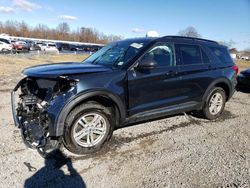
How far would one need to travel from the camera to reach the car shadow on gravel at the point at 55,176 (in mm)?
2941

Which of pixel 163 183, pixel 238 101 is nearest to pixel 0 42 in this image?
pixel 238 101

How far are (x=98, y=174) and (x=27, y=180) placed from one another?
2.99ft

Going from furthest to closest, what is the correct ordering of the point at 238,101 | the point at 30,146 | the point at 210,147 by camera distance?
the point at 238,101, the point at 210,147, the point at 30,146

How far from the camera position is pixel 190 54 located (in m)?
5.01

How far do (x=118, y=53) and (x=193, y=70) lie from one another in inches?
64.4

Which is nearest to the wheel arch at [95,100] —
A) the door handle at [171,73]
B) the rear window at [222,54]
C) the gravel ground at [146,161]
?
the gravel ground at [146,161]

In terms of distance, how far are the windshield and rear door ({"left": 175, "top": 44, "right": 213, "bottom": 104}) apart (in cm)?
92

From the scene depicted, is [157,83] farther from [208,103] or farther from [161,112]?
[208,103]

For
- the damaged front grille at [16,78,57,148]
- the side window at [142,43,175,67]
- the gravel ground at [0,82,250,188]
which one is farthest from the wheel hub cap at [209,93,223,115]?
the damaged front grille at [16,78,57,148]

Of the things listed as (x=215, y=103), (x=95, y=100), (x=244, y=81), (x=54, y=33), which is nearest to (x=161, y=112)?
(x=95, y=100)

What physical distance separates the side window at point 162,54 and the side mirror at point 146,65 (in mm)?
175

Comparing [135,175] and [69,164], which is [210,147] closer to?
[135,175]

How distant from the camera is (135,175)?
10.5 feet

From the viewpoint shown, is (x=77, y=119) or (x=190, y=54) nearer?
(x=77, y=119)
